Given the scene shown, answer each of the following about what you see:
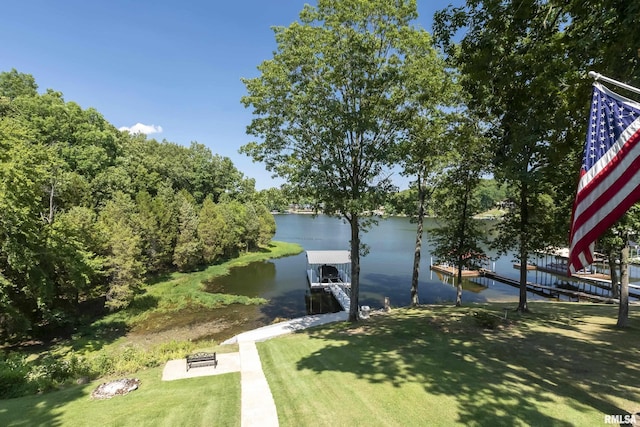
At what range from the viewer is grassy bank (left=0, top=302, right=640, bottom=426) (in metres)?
6.52

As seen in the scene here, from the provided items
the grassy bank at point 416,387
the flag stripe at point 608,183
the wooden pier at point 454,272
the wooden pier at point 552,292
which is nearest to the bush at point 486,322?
the grassy bank at point 416,387

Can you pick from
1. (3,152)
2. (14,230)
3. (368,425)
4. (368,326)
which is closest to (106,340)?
(14,230)

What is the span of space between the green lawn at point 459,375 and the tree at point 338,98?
5.63m

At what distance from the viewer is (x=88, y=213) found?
72.9 feet

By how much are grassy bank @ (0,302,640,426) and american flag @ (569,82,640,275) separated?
335cm

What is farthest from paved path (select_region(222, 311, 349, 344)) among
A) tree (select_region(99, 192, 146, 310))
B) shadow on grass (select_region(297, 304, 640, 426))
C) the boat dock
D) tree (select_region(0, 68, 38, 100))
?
tree (select_region(0, 68, 38, 100))

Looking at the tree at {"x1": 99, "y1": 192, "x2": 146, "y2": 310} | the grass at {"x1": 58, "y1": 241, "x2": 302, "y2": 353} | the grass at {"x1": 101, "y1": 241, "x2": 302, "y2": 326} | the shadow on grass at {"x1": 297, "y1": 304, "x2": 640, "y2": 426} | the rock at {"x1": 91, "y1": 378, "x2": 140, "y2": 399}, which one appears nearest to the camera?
the shadow on grass at {"x1": 297, "y1": 304, "x2": 640, "y2": 426}

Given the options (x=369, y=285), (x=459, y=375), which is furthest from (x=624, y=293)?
(x=369, y=285)

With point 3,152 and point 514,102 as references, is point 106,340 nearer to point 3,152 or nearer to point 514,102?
point 3,152

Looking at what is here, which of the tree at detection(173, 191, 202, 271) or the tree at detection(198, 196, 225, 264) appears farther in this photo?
the tree at detection(198, 196, 225, 264)

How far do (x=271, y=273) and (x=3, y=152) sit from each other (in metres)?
27.8

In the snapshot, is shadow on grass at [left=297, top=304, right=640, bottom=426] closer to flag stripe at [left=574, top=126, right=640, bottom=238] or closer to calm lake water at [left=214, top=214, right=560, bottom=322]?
flag stripe at [left=574, top=126, right=640, bottom=238]

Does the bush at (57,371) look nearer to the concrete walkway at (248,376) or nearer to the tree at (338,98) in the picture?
the concrete walkway at (248,376)

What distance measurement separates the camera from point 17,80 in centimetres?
4906
